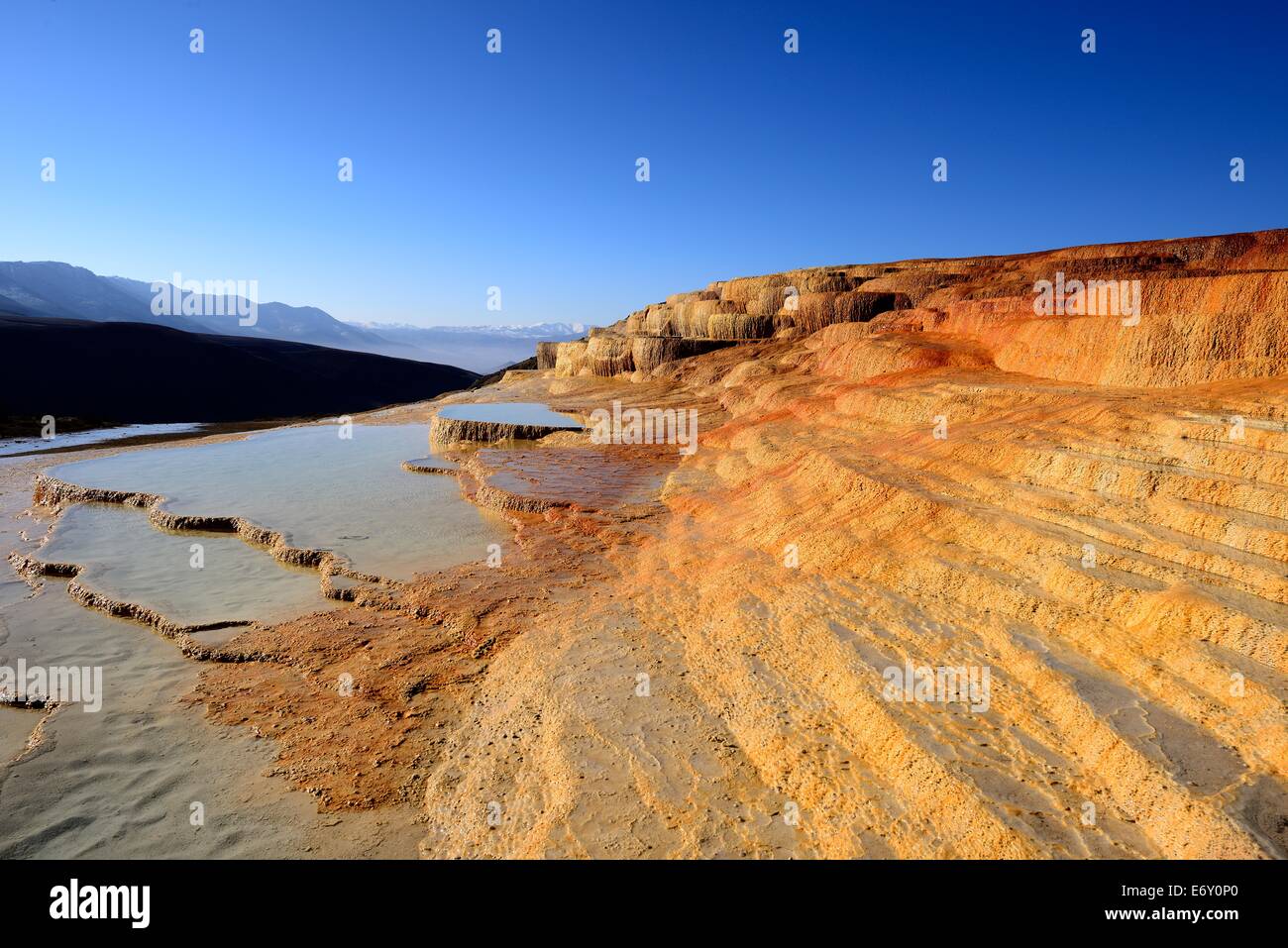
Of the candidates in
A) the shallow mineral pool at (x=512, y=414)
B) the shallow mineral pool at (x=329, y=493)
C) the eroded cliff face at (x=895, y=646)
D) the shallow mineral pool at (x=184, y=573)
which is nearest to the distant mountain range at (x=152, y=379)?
the shallow mineral pool at (x=329, y=493)

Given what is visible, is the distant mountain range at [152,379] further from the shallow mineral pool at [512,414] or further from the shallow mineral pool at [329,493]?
the shallow mineral pool at [512,414]

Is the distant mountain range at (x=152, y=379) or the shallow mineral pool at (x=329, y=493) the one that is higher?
the distant mountain range at (x=152, y=379)

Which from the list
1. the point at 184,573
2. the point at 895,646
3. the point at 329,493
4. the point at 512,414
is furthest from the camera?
the point at 512,414

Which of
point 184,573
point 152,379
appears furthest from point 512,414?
point 152,379

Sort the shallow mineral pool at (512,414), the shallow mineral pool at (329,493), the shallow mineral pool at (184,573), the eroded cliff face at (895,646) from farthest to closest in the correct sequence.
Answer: the shallow mineral pool at (512,414), the shallow mineral pool at (329,493), the shallow mineral pool at (184,573), the eroded cliff face at (895,646)

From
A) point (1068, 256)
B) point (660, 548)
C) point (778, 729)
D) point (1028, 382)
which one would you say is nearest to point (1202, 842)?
point (778, 729)

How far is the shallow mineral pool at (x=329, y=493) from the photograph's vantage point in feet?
32.2

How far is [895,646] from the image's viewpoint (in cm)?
561

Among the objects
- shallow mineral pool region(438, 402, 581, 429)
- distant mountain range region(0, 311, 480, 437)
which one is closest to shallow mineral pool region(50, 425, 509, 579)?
shallow mineral pool region(438, 402, 581, 429)

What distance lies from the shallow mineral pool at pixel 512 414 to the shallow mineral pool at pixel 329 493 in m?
1.76

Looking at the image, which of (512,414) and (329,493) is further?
(512,414)

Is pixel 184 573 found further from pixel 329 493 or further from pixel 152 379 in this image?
pixel 152 379

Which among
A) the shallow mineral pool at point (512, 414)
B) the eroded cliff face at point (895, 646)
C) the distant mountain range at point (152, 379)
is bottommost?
the eroded cliff face at point (895, 646)

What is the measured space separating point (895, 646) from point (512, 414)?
57.9ft
